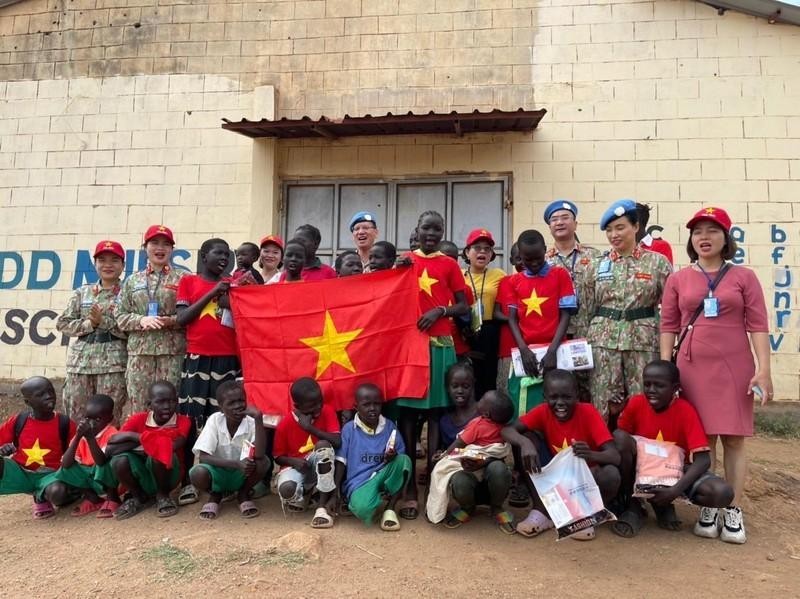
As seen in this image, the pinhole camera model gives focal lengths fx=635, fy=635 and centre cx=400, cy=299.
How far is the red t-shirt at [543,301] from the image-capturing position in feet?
12.6

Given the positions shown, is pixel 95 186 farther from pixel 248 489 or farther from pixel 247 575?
pixel 247 575

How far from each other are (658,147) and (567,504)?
4500 mm

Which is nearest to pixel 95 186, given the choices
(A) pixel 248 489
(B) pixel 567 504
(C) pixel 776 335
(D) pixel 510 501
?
(A) pixel 248 489

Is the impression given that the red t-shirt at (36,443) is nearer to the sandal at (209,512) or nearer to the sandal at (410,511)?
the sandal at (209,512)

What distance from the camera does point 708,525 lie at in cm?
340

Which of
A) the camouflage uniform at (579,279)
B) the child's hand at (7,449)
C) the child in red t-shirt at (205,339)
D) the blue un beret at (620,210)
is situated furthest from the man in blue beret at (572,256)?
the child's hand at (7,449)

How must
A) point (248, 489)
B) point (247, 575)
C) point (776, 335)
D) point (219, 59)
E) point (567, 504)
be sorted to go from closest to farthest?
1. point (247, 575)
2. point (567, 504)
3. point (248, 489)
4. point (776, 335)
5. point (219, 59)

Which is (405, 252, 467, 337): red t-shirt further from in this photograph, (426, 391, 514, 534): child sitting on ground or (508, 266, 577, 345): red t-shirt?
(426, 391, 514, 534): child sitting on ground

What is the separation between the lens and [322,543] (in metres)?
3.23

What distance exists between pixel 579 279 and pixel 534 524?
1.50m

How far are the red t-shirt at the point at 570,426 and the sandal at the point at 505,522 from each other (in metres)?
0.44

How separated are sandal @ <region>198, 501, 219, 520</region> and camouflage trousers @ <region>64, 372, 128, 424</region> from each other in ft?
3.77

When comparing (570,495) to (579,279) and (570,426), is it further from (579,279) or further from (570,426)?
(579,279)

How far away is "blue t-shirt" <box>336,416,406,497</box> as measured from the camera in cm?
361
